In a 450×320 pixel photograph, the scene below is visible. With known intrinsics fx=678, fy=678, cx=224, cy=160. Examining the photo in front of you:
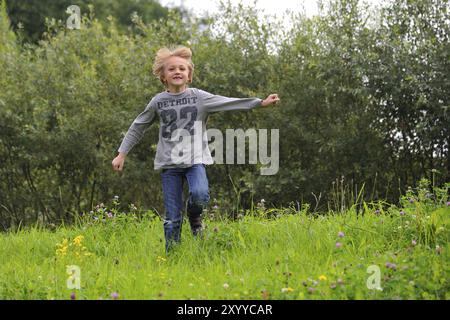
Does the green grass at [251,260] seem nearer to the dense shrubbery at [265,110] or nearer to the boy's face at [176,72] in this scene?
the boy's face at [176,72]

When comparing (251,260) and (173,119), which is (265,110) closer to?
(173,119)

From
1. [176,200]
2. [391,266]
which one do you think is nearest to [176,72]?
[176,200]

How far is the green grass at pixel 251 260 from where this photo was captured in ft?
13.3

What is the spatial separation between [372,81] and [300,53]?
1.39m

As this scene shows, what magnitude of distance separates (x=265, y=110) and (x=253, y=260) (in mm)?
5091

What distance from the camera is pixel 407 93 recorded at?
8805 millimetres

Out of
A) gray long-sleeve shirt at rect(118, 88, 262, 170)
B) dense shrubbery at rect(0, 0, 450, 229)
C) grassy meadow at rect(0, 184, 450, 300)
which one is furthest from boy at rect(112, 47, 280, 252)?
dense shrubbery at rect(0, 0, 450, 229)

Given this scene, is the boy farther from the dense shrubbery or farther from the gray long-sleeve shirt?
the dense shrubbery

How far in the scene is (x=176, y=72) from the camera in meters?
5.51

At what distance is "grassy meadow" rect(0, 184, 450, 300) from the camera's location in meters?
4.05
